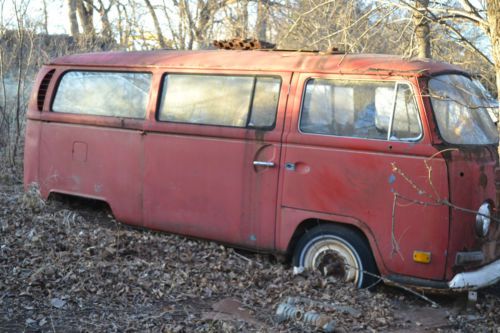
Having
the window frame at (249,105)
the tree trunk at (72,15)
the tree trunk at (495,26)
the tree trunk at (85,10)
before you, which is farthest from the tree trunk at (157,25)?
the tree trunk at (495,26)

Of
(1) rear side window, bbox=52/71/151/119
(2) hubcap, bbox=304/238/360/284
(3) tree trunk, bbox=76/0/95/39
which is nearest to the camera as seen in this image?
(2) hubcap, bbox=304/238/360/284

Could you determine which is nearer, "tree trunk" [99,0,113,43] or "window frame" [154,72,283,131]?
"window frame" [154,72,283,131]

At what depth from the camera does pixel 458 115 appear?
555 centimetres

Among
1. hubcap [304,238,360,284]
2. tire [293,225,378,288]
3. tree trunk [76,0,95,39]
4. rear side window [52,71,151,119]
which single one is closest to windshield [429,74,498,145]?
tire [293,225,378,288]

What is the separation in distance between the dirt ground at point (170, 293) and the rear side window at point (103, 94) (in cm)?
138

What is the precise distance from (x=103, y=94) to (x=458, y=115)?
392 cm

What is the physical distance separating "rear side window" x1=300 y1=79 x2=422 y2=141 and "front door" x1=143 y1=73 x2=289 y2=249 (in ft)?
1.00

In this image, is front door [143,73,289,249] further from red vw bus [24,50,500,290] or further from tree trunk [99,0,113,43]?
tree trunk [99,0,113,43]

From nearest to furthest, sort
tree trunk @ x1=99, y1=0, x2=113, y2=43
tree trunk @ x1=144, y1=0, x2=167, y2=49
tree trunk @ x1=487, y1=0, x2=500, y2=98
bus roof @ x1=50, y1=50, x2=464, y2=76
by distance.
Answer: tree trunk @ x1=487, y1=0, x2=500, y2=98, bus roof @ x1=50, y1=50, x2=464, y2=76, tree trunk @ x1=144, y1=0, x2=167, y2=49, tree trunk @ x1=99, y1=0, x2=113, y2=43

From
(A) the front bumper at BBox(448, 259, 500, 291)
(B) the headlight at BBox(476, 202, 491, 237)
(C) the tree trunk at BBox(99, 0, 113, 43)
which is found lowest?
(A) the front bumper at BBox(448, 259, 500, 291)

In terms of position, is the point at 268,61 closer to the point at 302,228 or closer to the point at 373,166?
the point at 373,166

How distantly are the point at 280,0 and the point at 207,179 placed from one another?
457 inches

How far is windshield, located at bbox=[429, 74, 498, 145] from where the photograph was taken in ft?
17.8

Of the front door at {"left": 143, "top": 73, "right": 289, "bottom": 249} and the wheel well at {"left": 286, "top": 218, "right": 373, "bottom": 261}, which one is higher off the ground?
the front door at {"left": 143, "top": 73, "right": 289, "bottom": 249}
